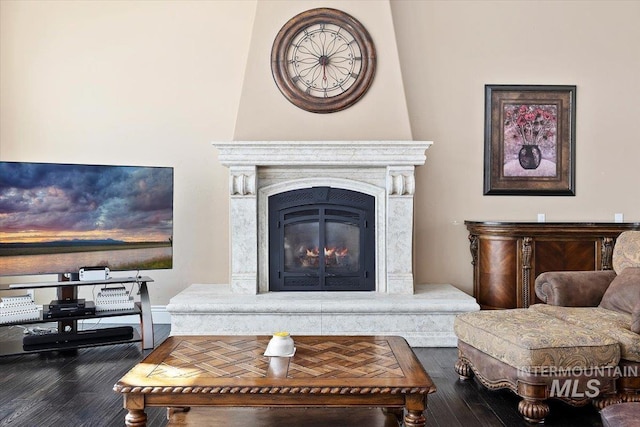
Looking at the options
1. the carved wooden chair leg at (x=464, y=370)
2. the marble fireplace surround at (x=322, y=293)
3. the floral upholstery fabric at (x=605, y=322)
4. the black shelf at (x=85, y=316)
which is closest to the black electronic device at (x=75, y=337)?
the black shelf at (x=85, y=316)

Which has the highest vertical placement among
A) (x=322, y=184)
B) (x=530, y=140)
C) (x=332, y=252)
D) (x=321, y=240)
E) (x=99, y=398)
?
(x=530, y=140)

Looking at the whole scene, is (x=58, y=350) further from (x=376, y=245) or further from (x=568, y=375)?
(x=568, y=375)

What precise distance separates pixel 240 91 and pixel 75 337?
8.49 ft

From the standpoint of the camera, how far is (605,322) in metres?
2.84

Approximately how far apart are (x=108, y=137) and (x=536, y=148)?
4.05 m

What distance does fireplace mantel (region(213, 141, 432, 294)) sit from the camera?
14.1 feet

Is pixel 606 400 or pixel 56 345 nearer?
pixel 606 400

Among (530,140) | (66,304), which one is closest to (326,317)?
(66,304)

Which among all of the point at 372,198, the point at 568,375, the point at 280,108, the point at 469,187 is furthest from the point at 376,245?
the point at 568,375

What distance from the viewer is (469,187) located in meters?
4.92

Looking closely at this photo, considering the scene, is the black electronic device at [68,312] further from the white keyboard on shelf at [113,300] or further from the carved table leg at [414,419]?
the carved table leg at [414,419]

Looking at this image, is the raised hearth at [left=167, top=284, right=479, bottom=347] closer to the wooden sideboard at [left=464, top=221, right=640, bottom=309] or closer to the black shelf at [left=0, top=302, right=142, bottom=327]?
the black shelf at [left=0, top=302, right=142, bottom=327]

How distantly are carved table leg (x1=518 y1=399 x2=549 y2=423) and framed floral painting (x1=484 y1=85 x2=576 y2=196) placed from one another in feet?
8.59

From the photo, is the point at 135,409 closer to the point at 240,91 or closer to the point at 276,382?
the point at 276,382
